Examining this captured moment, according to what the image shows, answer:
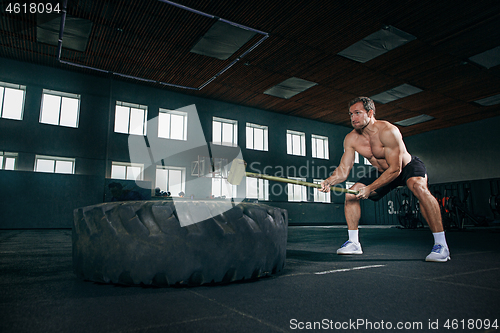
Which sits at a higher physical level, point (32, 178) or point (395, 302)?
point (32, 178)

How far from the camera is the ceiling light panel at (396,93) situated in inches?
358

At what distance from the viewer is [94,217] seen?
123cm

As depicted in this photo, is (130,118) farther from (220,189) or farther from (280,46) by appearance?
(280,46)

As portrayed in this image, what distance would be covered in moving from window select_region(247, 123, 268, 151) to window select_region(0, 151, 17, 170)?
7.25 m

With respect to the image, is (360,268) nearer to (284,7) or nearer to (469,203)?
(284,7)

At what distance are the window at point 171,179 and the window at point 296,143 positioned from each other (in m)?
4.75

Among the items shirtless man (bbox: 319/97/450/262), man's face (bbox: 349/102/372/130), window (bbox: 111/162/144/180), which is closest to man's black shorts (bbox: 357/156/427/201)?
shirtless man (bbox: 319/97/450/262)

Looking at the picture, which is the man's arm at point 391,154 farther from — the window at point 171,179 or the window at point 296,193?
the window at point 296,193

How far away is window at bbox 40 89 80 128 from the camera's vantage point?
8.43 metres

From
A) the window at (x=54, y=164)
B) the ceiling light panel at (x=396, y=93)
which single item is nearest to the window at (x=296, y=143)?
the ceiling light panel at (x=396, y=93)

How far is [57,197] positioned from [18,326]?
8.96 m

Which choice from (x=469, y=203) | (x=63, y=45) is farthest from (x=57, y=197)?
(x=469, y=203)

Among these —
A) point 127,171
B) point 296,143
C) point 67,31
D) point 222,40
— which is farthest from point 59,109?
point 296,143

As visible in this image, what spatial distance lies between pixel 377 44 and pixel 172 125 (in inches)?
263
